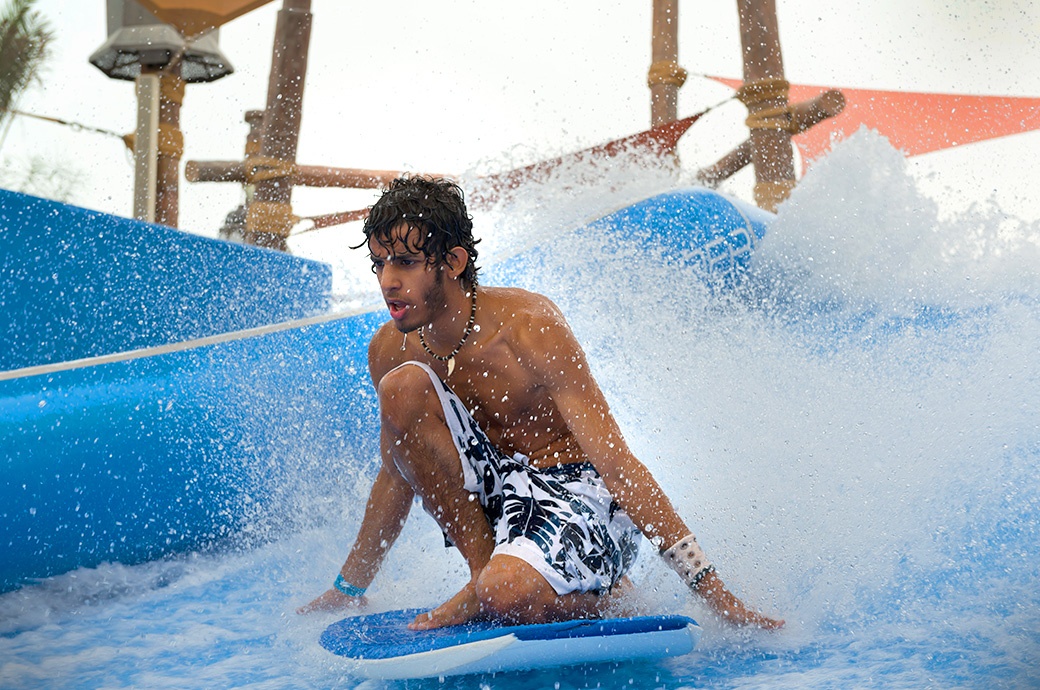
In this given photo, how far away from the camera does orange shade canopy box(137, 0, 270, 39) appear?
12.6ft

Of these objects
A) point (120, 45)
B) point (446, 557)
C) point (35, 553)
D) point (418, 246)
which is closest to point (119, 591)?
point (35, 553)

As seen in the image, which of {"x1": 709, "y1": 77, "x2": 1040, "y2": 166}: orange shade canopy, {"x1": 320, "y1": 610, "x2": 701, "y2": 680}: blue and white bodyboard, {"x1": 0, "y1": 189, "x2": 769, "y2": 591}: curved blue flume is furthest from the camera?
{"x1": 709, "y1": 77, "x2": 1040, "y2": 166}: orange shade canopy

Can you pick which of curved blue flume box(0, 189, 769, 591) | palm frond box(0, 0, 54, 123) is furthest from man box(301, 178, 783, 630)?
palm frond box(0, 0, 54, 123)

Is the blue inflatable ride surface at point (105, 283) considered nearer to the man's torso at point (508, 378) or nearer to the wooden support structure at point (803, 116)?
the man's torso at point (508, 378)

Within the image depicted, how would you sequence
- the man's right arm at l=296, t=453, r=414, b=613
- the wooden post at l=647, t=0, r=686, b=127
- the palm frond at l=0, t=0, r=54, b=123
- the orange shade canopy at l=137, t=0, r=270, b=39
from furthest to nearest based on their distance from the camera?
the palm frond at l=0, t=0, r=54, b=123 → the wooden post at l=647, t=0, r=686, b=127 → the orange shade canopy at l=137, t=0, r=270, b=39 → the man's right arm at l=296, t=453, r=414, b=613

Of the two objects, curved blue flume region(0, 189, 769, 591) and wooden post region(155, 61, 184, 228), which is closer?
curved blue flume region(0, 189, 769, 591)

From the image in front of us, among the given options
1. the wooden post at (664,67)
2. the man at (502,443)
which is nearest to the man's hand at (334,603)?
the man at (502,443)

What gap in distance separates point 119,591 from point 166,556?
20 centimetres

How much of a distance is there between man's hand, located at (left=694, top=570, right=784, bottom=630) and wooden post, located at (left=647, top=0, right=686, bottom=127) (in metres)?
4.07

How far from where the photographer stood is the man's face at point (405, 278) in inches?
60.9

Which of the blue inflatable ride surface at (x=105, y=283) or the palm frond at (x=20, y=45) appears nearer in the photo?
the blue inflatable ride surface at (x=105, y=283)

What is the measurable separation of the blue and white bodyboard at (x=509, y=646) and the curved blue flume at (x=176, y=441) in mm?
907

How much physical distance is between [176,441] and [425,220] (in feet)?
3.42

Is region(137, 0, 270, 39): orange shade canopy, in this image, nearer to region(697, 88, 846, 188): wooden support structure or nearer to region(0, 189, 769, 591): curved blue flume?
region(0, 189, 769, 591): curved blue flume
